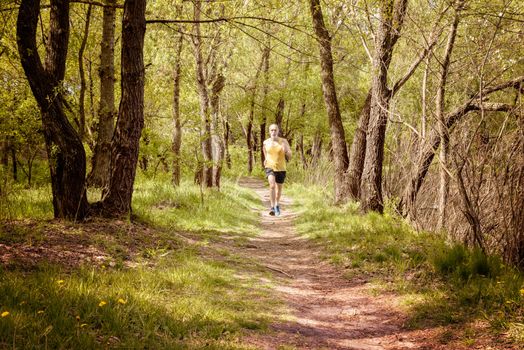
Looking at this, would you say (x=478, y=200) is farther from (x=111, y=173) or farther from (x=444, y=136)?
(x=111, y=173)

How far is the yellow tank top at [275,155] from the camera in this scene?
10906mm

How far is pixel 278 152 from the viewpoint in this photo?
10898 millimetres

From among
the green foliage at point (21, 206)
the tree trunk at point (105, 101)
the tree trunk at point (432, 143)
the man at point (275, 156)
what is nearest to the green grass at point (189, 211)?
the tree trunk at point (105, 101)

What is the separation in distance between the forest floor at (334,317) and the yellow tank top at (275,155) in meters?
3.59

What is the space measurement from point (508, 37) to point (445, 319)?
4346mm

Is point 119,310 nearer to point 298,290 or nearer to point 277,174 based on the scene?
point 298,290

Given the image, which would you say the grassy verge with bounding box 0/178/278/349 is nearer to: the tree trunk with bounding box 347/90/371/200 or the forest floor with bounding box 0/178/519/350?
the forest floor with bounding box 0/178/519/350

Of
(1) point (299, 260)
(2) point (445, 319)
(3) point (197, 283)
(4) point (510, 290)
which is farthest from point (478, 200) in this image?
(3) point (197, 283)

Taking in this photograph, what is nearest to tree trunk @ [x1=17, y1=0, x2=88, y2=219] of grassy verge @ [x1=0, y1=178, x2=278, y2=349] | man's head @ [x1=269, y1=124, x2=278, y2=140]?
grassy verge @ [x1=0, y1=178, x2=278, y2=349]

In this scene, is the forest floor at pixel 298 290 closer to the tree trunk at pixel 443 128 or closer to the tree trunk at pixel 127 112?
the tree trunk at pixel 127 112

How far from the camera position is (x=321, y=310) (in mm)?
5098

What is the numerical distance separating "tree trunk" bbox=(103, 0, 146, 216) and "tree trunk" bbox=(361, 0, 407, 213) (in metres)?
4.73

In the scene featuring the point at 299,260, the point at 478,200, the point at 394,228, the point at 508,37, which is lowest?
the point at 299,260

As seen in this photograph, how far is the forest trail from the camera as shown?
409cm
